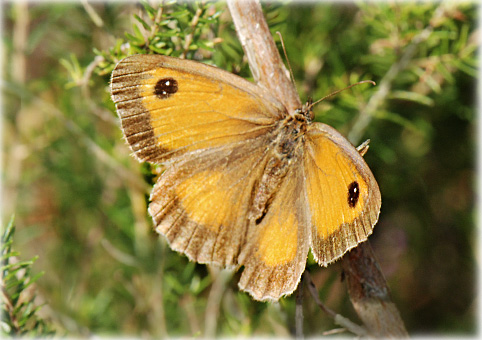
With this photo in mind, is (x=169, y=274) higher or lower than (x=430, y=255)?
higher

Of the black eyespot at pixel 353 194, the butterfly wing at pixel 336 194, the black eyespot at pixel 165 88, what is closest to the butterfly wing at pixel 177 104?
the black eyespot at pixel 165 88

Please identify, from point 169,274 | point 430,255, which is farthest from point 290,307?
point 430,255

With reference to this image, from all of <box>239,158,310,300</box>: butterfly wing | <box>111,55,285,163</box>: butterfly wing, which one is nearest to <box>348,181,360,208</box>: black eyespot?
<box>239,158,310,300</box>: butterfly wing

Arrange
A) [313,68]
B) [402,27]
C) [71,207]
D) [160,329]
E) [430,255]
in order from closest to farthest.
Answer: [402,27] < [160,329] < [313,68] < [71,207] < [430,255]

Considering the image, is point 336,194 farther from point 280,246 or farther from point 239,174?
point 239,174

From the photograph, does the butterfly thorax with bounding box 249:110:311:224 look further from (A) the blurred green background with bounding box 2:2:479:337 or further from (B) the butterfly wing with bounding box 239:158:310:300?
(A) the blurred green background with bounding box 2:2:479:337

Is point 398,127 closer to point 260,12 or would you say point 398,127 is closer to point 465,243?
point 465,243
